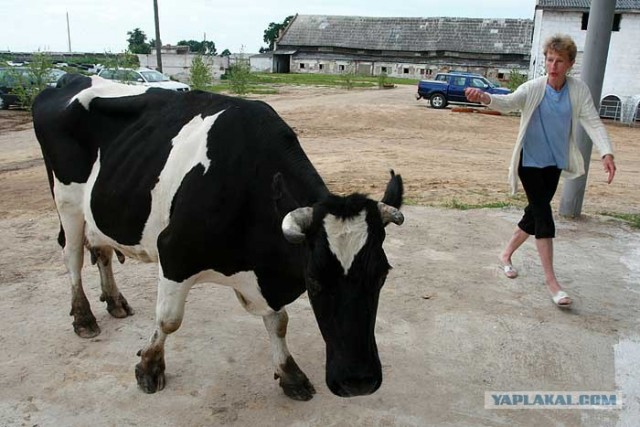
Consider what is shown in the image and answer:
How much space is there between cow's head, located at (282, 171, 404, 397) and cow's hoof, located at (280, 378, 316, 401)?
38.3 inches

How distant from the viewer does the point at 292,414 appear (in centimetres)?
309

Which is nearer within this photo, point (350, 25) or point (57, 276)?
point (57, 276)

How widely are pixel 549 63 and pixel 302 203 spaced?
264cm

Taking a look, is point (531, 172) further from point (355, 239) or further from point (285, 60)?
point (285, 60)

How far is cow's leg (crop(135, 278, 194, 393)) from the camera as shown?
321 centimetres

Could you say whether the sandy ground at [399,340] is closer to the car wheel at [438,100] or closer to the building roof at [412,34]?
the car wheel at [438,100]

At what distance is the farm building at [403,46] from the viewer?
4831 centimetres

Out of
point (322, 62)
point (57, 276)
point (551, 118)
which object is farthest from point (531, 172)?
point (322, 62)

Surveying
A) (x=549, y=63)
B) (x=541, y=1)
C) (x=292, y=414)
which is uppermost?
(x=541, y=1)

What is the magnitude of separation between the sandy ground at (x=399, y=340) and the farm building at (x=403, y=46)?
44819mm

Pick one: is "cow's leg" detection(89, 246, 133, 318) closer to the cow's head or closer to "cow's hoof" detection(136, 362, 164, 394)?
"cow's hoof" detection(136, 362, 164, 394)

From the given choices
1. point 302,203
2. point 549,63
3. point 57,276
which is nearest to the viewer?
point 302,203

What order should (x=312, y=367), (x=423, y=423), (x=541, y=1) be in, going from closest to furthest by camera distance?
(x=423, y=423) < (x=312, y=367) < (x=541, y=1)

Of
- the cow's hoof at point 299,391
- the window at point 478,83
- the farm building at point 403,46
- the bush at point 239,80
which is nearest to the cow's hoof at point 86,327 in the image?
the cow's hoof at point 299,391
